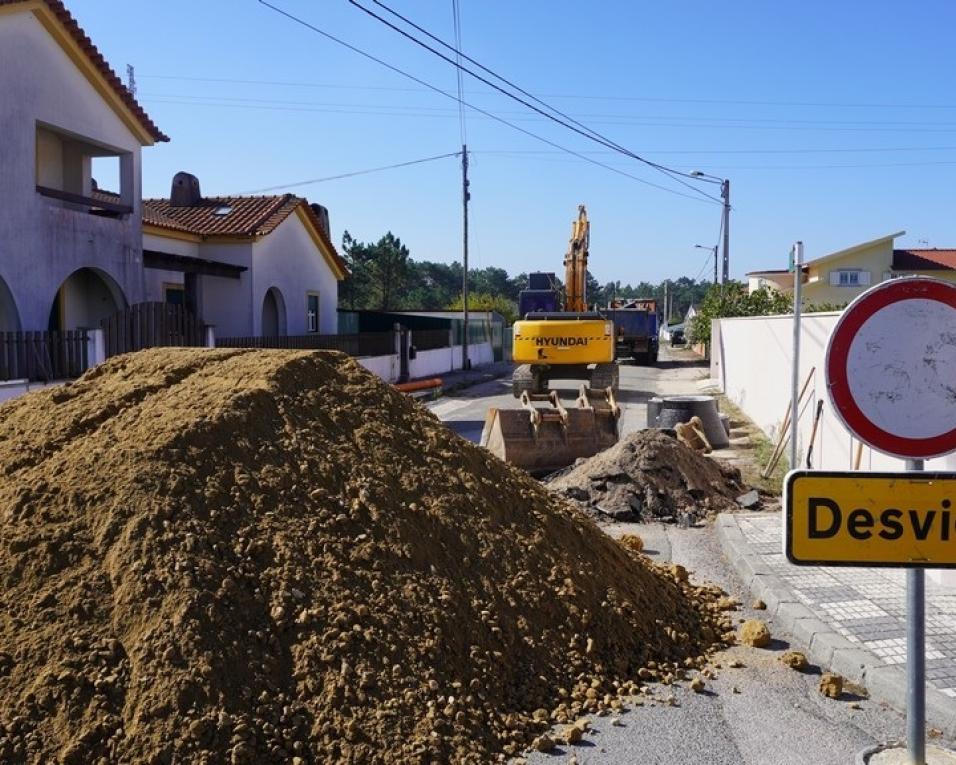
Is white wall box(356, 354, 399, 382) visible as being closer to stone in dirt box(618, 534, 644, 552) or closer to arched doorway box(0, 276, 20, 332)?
arched doorway box(0, 276, 20, 332)

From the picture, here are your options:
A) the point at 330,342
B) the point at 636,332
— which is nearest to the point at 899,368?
the point at 330,342

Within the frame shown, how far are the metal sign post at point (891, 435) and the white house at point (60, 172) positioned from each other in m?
14.3

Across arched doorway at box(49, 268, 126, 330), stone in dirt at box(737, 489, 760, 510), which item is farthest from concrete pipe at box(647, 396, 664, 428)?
arched doorway at box(49, 268, 126, 330)

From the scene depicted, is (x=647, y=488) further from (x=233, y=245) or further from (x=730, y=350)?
(x=233, y=245)

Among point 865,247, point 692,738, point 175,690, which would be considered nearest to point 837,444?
point 692,738

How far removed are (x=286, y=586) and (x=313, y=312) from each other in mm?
25608

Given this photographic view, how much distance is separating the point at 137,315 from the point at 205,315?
8.26 meters

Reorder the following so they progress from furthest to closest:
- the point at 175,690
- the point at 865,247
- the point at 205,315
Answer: the point at 865,247
the point at 205,315
the point at 175,690

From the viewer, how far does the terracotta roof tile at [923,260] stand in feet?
148

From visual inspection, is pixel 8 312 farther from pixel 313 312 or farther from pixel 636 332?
pixel 636 332

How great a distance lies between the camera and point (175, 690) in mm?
3766

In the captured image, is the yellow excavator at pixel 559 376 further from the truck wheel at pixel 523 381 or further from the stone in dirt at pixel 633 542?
the stone in dirt at pixel 633 542

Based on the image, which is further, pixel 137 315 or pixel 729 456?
pixel 137 315

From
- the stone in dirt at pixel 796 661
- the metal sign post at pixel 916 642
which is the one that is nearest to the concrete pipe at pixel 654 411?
the stone in dirt at pixel 796 661
